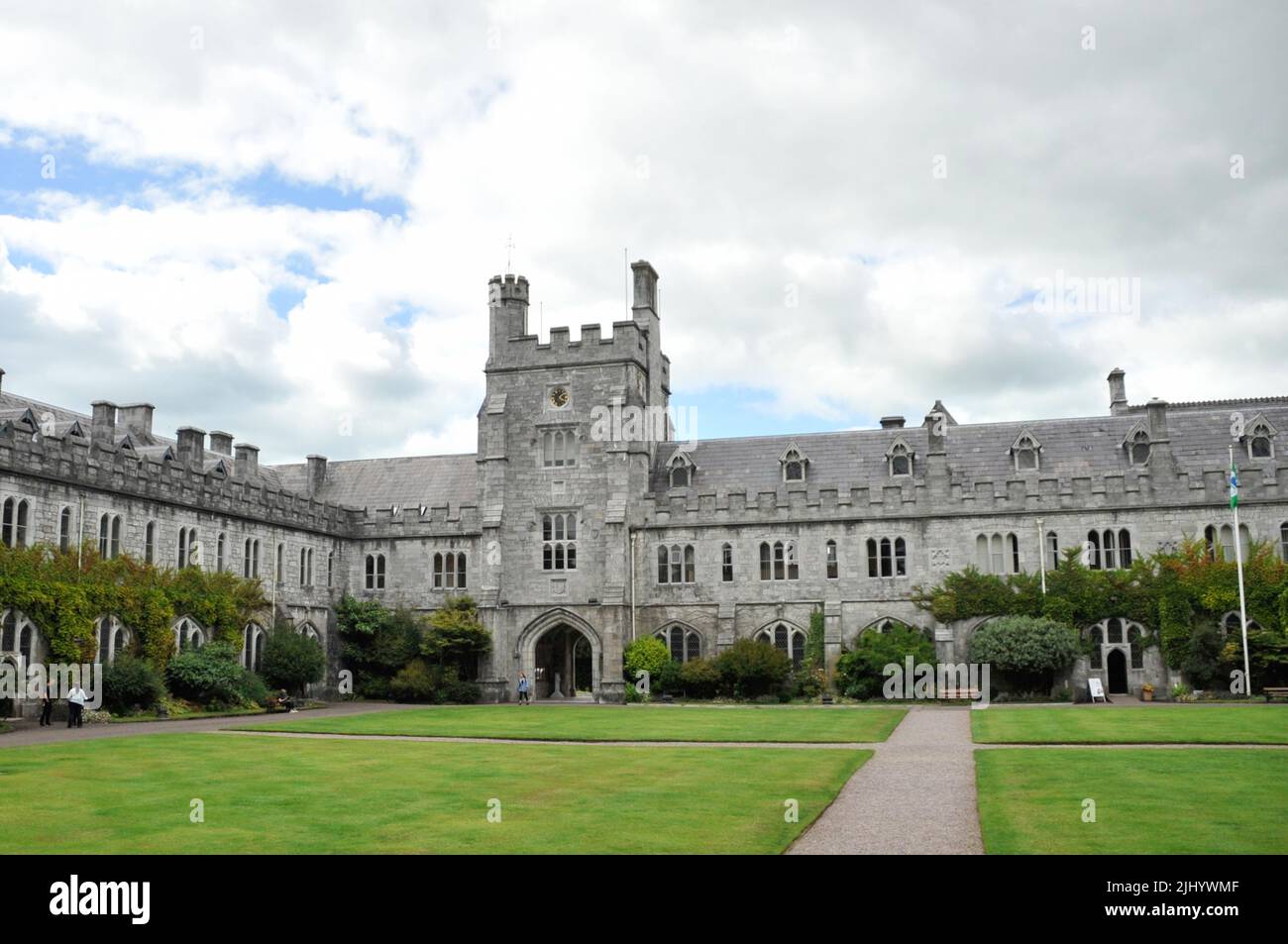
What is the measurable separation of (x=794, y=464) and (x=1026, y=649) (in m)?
12.5

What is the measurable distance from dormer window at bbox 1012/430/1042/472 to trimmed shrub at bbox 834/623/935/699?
8184mm

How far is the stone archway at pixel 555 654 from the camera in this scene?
45781 millimetres

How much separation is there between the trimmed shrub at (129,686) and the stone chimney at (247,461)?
15.4 m

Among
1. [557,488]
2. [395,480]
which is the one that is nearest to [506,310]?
[557,488]

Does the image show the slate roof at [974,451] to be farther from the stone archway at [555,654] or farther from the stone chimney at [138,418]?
the stone chimney at [138,418]

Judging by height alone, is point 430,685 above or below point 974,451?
below

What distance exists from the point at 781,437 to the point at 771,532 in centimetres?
576

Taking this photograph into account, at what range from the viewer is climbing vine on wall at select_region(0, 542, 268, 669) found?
31391 millimetres

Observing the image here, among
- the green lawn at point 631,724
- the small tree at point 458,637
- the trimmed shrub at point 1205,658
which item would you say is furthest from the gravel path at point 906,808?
the small tree at point 458,637

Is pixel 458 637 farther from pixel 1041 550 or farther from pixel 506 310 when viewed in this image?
pixel 1041 550

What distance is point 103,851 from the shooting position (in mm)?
11477

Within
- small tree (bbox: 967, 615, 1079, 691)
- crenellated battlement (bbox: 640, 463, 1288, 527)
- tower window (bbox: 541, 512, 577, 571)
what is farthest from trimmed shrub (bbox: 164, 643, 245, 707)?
small tree (bbox: 967, 615, 1079, 691)

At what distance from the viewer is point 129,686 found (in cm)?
3306
